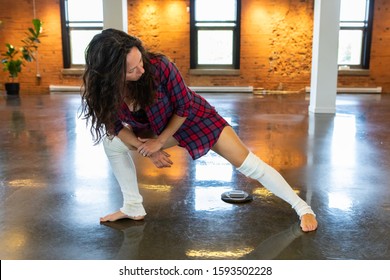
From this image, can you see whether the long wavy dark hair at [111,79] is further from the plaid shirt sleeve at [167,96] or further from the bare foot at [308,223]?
the bare foot at [308,223]

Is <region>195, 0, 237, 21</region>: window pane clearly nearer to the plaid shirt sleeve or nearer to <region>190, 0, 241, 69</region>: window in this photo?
<region>190, 0, 241, 69</region>: window

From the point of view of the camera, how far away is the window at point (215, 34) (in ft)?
35.4

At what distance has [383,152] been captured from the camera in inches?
153

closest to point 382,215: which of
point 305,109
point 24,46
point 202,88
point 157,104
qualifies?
point 157,104

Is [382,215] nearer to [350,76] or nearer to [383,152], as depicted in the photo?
[383,152]

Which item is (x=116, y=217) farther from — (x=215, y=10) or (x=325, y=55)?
(x=215, y=10)

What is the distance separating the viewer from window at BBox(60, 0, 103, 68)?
11.0 metres

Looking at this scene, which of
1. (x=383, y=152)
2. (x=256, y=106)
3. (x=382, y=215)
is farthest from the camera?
(x=256, y=106)

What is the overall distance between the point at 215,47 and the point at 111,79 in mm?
9719

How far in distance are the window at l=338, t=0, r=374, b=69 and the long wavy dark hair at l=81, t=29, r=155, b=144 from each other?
33.5ft

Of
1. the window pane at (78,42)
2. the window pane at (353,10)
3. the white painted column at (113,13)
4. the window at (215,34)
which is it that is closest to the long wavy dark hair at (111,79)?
the white painted column at (113,13)

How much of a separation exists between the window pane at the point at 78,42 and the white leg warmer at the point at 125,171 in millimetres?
9698

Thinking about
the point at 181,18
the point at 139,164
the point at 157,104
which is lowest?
the point at 139,164

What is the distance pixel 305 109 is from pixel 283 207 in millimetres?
5274
